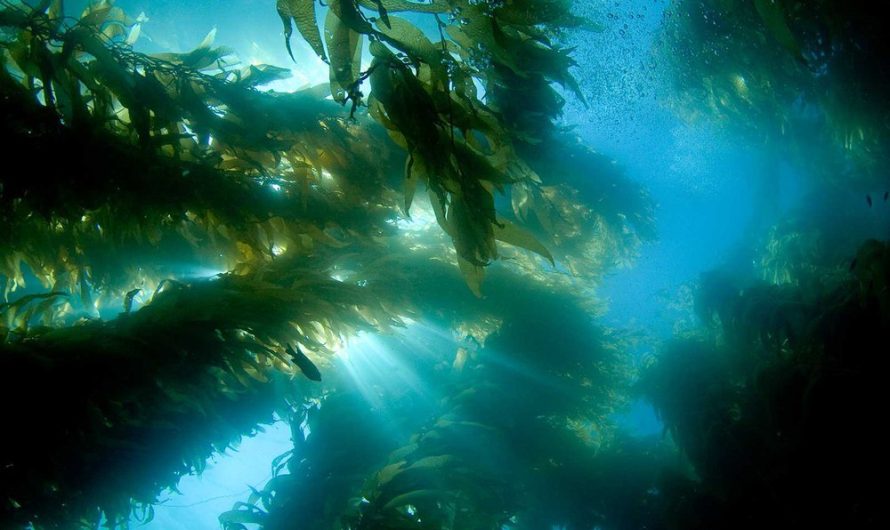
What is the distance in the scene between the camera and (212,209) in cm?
231

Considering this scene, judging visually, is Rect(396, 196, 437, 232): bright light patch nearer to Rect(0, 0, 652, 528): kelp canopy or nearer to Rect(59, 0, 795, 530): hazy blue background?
Rect(0, 0, 652, 528): kelp canopy

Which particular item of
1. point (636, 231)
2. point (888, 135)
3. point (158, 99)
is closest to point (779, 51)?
point (888, 135)

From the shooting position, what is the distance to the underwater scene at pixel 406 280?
1735mm

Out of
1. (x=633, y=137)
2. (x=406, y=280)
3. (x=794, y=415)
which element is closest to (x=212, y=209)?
(x=406, y=280)

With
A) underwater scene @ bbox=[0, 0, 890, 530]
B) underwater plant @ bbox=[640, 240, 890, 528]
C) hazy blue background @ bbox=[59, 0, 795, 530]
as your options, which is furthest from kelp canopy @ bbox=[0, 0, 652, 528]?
underwater plant @ bbox=[640, 240, 890, 528]

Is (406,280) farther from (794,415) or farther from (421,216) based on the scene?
(794,415)

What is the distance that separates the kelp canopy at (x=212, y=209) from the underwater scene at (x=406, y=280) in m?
0.02

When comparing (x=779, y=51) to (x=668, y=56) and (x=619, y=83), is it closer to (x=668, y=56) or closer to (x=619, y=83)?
(x=668, y=56)

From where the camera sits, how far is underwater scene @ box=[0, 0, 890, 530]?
1735mm

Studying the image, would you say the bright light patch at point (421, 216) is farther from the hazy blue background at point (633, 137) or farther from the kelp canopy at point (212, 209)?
the hazy blue background at point (633, 137)

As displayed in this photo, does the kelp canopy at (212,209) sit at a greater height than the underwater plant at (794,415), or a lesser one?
lesser

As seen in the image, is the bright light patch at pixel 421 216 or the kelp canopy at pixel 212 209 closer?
the kelp canopy at pixel 212 209

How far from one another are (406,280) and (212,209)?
5.52ft

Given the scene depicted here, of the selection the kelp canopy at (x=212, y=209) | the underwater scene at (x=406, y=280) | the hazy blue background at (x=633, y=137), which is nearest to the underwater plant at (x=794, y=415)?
the underwater scene at (x=406, y=280)
